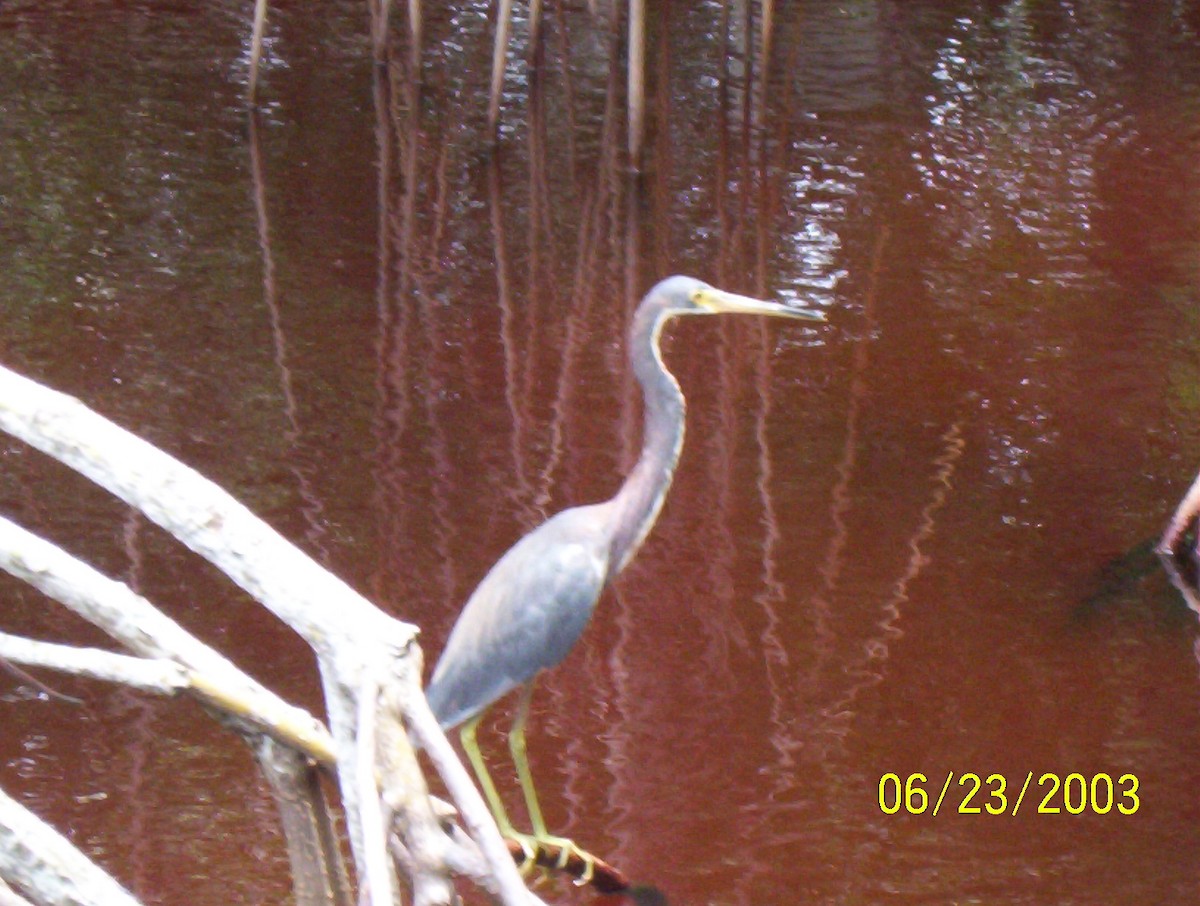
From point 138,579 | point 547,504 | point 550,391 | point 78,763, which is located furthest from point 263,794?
point 550,391

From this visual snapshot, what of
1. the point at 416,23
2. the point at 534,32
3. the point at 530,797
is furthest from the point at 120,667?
the point at 534,32

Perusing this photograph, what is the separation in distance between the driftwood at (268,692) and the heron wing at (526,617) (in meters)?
1.10

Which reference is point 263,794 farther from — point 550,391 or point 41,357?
point 41,357

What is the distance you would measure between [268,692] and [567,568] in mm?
1256

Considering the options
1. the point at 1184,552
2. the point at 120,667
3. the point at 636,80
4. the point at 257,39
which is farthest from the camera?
the point at 257,39

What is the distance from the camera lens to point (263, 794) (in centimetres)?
407

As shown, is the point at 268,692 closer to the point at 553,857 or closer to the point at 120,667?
the point at 120,667

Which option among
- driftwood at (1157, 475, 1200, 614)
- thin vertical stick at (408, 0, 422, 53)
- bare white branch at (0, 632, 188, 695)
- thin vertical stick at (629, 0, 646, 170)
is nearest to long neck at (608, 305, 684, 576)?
bare white branch at (0, 632, 188, 695)

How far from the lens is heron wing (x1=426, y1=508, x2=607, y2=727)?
3.35 metres

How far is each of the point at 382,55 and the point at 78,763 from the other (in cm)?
770

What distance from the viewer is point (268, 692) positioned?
2150 millimetres

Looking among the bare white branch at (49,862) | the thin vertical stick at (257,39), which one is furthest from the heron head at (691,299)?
the thin vertical stick at (257,39)

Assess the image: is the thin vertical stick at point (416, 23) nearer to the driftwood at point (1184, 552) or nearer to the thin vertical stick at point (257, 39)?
the thin vertical stick at point (257, 39)

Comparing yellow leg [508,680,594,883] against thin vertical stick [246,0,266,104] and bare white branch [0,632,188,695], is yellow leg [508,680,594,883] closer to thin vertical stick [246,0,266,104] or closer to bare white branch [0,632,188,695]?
bare white branch [0,632,188,695]
